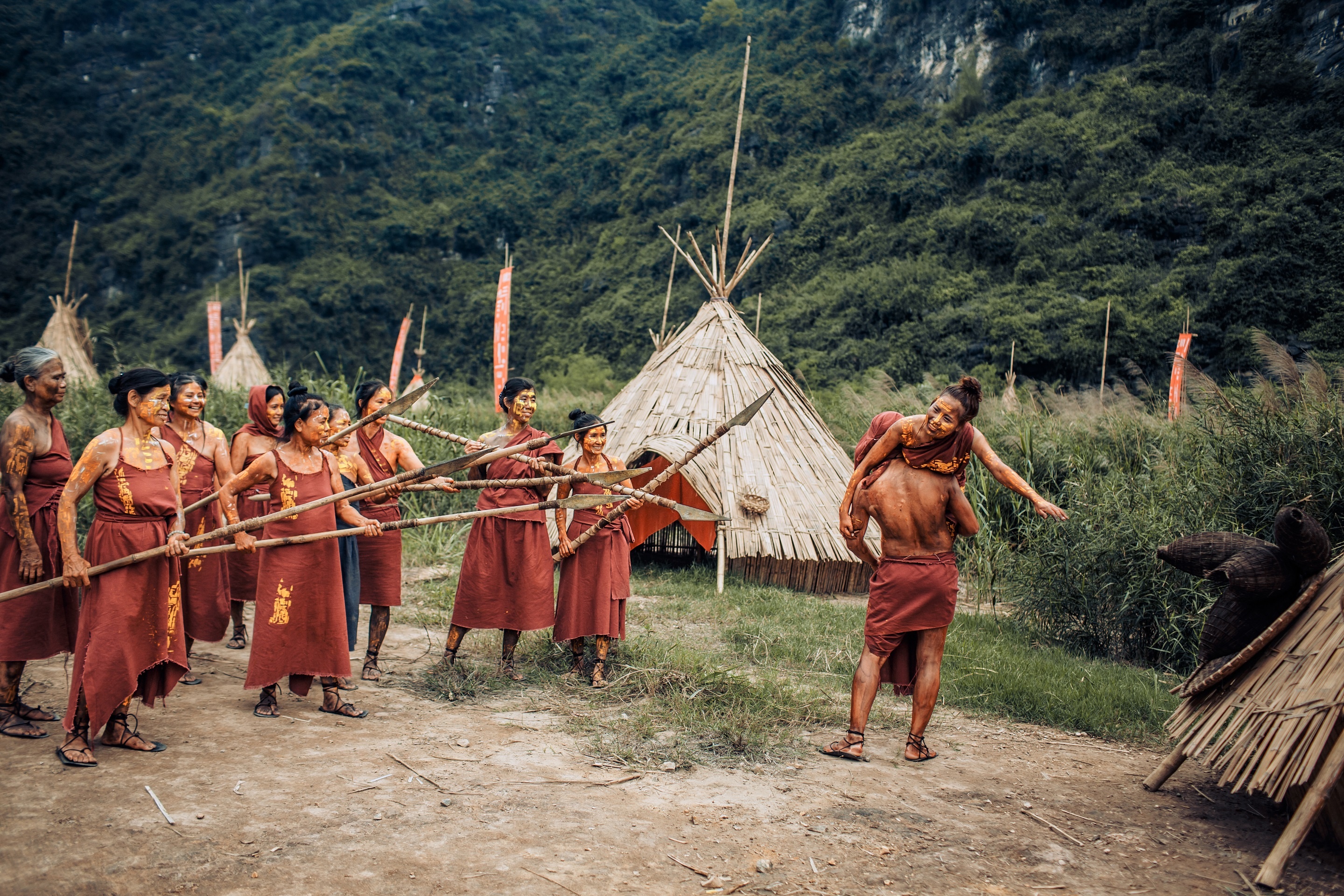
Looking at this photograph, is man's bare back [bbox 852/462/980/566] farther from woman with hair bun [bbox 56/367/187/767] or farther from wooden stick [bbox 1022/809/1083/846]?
woman with hair bun [bbox 56/367/187/767]

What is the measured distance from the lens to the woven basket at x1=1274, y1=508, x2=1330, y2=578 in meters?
3.19

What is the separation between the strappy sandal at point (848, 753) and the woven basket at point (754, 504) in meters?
3.99

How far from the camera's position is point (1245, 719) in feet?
10.5

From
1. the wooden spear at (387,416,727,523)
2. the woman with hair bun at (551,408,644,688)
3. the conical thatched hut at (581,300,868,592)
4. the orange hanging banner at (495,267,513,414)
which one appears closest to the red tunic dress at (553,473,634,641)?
the woman with hair bun at (551,408,644,688)

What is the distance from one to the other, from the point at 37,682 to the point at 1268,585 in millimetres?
5758

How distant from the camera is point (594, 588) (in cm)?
493

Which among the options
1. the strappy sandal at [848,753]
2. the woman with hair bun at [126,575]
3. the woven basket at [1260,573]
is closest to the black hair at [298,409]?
the woman with hair bun at [126,575]

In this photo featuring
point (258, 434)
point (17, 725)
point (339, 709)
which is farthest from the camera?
point (258, 434)

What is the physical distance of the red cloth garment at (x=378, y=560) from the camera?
501cm

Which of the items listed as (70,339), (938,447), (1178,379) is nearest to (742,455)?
(938,447)

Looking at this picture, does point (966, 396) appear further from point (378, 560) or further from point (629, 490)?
point (378, 560)

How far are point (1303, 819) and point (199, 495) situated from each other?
17.3 feet

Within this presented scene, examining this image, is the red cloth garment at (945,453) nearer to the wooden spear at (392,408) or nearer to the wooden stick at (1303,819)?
the wooden stick at (1303,819)

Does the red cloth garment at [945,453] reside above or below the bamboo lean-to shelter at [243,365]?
below
